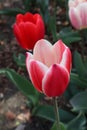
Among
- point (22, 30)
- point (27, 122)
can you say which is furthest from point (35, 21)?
point (27, 122)

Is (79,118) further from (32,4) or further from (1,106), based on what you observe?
(32,4)

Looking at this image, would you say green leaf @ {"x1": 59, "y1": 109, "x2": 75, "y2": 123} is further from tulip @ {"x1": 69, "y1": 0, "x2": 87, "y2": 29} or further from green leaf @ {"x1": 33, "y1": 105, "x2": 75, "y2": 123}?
tulip @ {"x1": 69, "y1": 0, "x2": 87, "y2": 29}

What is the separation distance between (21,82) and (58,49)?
1.84 feet

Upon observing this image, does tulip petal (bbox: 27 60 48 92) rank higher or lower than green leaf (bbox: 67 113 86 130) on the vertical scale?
higher

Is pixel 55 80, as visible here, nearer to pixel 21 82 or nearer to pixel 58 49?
pixel 58 49

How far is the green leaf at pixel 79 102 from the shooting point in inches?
62.0

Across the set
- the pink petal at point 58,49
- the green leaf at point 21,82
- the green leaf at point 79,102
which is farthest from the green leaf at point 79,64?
the pink petal at point 58,49

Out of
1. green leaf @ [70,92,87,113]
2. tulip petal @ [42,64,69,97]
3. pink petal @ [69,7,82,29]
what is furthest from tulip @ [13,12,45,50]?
tulip petal @ [42,64,69,97]

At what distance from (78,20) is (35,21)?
0.16 meters

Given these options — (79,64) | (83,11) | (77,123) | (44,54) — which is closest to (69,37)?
(79,64)

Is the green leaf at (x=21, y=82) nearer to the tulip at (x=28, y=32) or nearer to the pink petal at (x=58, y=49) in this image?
the tulip at (x=28, y=32)

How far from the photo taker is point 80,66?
164 cm

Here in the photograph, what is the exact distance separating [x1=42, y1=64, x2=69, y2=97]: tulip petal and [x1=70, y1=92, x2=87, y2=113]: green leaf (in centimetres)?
55

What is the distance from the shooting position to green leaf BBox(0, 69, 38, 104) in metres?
1.60
